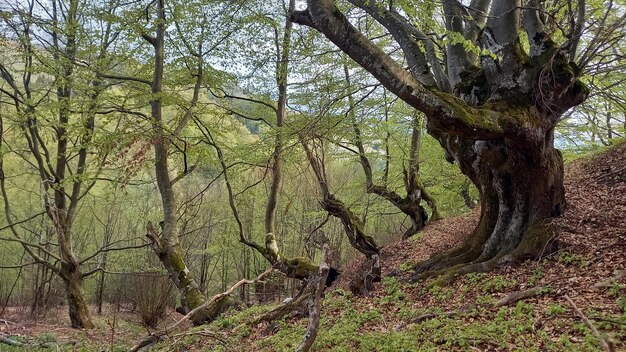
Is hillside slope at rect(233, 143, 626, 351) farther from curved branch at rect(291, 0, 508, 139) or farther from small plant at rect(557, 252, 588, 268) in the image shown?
curved branch at rect(291, 0, 508, 139)

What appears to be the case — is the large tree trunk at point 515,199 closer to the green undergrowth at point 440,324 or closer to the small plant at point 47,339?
the green undergrowth at point 440,324

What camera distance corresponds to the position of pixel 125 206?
2242cm

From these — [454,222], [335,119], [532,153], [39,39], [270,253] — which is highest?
[39,39]

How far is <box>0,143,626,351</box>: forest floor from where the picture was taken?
3.21 metres

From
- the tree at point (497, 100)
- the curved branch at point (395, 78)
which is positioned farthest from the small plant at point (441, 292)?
the curved branch at point (395, 78)

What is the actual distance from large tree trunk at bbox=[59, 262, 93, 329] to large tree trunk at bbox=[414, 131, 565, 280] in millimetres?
10085

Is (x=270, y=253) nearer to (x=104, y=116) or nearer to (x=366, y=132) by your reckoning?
(x=366, y=132)

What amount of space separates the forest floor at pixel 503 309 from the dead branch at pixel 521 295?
1cm

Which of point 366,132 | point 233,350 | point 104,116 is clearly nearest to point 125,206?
point 104,116

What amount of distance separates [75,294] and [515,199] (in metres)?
11.6

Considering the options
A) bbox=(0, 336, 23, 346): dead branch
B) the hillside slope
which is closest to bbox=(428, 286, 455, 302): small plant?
the hillside slope

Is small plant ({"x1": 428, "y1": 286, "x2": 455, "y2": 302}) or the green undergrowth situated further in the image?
small plant ({"x1": 428, "y1": 286, "x2": 455, "y2": 302})

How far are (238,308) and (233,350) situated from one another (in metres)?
3.90

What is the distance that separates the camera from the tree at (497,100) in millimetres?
4441
